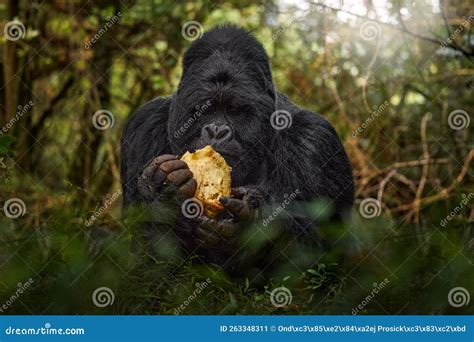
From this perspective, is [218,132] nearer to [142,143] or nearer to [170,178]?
[170,178]

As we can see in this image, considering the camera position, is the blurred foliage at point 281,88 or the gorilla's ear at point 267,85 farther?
the gorilla's ear at point 267,85

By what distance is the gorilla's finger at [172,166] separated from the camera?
522cm

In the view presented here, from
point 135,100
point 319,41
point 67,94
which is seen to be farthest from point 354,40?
point 67,94

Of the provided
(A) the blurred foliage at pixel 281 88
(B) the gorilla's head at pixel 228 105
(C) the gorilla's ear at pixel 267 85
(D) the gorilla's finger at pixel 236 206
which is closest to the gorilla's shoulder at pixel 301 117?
(C) the gorilla's ear at pixel 267 85

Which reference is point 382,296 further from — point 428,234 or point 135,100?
point 135,100

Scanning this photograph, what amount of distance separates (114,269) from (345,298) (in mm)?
1409

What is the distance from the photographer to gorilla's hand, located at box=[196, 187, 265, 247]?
5.18 meters

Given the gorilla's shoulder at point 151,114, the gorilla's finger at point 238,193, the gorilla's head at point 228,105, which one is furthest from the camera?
the gorilla's shoulder at point 151,114

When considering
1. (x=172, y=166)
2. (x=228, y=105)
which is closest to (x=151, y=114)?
(x=228, y=105)

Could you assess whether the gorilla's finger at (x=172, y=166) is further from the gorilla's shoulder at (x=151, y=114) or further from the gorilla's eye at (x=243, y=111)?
the gorilla's shoulder at (x=151, y=114)

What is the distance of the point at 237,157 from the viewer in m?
5.53

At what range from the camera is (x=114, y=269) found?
4.63 m

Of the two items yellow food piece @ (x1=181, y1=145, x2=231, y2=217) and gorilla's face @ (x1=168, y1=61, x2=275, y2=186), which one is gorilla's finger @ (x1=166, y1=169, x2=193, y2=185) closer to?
yellow food piece @ (x1=181, y1=145, x2=231, y2=217)

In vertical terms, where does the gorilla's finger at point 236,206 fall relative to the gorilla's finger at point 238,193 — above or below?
below
